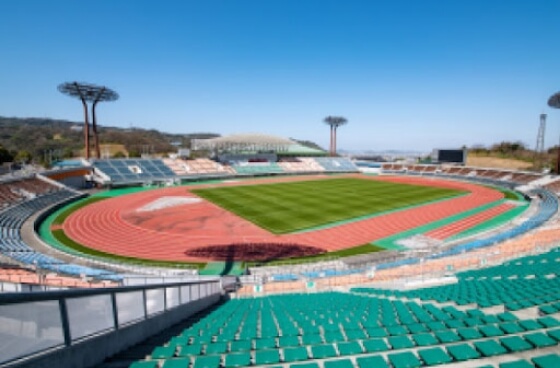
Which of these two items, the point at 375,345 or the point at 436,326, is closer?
the point at 375,345

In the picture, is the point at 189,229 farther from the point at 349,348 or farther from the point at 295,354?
the point at 349,348

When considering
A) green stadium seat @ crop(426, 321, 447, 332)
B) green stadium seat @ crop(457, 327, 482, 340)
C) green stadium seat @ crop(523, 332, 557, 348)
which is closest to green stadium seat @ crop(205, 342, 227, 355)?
green stadium seat @ crop(426, 321, 447, 332)

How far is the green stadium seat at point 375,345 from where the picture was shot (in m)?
6.25

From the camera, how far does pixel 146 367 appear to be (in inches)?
188

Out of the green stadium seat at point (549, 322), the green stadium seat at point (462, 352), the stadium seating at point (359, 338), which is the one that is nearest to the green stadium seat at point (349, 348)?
the stadium seating at point (359, 338)

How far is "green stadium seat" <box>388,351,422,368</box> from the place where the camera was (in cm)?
545

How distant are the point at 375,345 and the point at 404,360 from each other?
0.86 metres

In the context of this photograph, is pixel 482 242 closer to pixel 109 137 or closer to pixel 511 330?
pixel 511 330

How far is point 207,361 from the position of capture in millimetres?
5316

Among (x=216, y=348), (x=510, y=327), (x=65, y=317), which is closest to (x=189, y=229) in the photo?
Answer: (x=216, y=348)

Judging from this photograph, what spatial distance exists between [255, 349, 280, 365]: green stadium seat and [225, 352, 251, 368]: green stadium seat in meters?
0.18

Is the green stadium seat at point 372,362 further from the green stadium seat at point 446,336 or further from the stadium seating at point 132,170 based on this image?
the stadium seating at point 132,170

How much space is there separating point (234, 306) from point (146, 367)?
7.34 meters

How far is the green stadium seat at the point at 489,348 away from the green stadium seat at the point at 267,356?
4.02 metres
